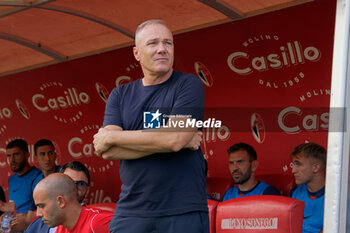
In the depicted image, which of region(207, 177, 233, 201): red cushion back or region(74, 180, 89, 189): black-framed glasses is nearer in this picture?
region(74, 180, 89, 189): black-framed glasses

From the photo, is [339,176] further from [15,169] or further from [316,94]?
[15,169]

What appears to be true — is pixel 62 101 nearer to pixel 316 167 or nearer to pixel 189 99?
pixel 316 167

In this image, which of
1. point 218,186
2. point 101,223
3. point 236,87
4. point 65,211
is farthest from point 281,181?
point 65,211

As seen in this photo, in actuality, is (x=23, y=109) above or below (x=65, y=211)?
above

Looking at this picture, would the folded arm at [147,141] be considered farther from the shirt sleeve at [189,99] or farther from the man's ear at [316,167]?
the man's ear at [316,167]

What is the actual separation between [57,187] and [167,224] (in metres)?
1.37

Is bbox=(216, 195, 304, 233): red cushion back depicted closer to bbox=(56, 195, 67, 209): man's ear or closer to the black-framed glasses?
bbox=(56, 195, 67, 209): man's ear

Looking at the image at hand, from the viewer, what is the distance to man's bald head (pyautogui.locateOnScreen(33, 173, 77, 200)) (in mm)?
3309

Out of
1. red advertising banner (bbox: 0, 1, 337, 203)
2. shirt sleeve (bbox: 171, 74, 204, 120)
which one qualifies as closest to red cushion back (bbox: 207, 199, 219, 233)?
shirt sleeve (bbox: 171, 74, 204, 120)

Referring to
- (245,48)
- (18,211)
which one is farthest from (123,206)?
(18,211)

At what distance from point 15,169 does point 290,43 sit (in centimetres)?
346

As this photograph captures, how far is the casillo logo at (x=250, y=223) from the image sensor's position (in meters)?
2.94

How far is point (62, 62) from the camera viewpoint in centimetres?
630

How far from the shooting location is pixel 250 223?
3.04 metres
